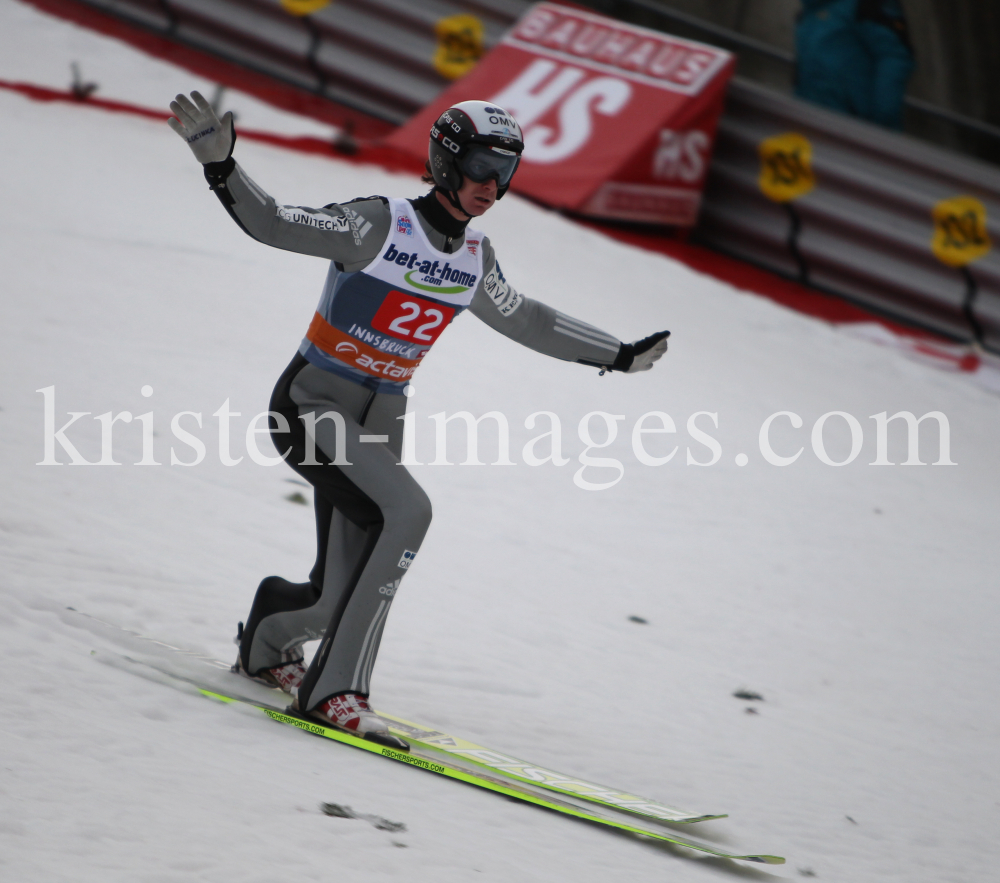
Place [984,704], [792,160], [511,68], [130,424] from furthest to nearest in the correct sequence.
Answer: [511,68], [792,160], [130,424], [984,704]

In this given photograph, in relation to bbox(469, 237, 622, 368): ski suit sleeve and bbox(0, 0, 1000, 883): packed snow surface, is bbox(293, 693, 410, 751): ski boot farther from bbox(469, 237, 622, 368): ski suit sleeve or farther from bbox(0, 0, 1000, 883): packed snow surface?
bbox(469, 237, 622, 368): ski suit sleeve

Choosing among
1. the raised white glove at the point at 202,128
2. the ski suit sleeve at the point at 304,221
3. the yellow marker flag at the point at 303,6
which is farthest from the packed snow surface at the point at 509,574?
the yellow marker flag at the point at 303,6

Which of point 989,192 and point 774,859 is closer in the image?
point 774,859

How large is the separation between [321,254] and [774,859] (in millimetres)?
2106

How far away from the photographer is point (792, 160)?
944 centimetres

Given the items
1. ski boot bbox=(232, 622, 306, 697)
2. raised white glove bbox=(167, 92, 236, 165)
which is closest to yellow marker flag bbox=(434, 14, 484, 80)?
ski boot bbox=(232, 622, 306, 697)

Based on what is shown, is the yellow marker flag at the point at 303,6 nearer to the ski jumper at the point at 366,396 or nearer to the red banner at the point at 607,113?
the red banner at the point at 607,113

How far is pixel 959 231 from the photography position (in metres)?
8.73

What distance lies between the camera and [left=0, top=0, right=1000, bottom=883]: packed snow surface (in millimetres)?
3006

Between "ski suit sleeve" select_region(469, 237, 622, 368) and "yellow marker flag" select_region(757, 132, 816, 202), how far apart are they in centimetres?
599

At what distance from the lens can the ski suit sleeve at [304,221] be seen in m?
3.08

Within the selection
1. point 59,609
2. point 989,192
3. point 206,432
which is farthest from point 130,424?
point 989,192

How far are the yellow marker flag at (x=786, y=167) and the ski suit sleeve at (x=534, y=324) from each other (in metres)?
5.99

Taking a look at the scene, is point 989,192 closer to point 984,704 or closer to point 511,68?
point 511,68
